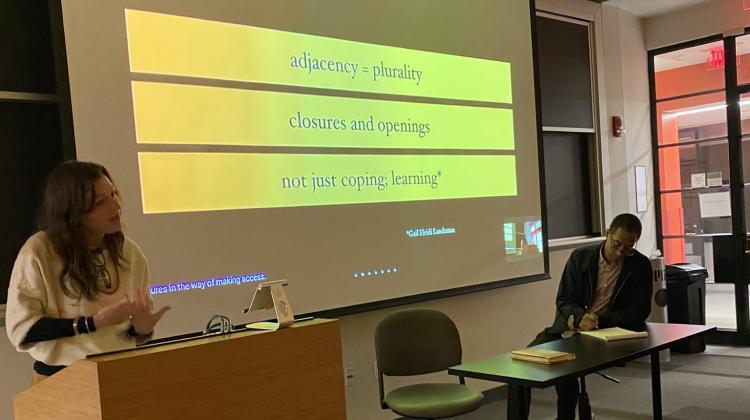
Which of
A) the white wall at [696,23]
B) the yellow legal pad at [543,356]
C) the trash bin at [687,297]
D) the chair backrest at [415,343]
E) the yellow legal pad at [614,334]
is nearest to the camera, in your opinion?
the yellow legal pad at [543,356]

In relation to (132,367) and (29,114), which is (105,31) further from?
(132,367)

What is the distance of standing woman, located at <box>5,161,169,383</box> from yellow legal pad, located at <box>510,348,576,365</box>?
1727 millimetres

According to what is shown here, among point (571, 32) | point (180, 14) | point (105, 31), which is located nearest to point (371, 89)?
point (180, 14)

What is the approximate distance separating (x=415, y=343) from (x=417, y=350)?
4cm

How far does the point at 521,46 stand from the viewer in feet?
15.8

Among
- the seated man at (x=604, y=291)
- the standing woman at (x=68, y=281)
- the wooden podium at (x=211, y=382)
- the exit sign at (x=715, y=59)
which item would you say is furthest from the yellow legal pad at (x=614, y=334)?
the exit sign at (x=715, y=59)

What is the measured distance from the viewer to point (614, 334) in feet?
10.8

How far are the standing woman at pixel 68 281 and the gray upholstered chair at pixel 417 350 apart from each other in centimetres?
177

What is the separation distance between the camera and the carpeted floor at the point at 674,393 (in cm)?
419

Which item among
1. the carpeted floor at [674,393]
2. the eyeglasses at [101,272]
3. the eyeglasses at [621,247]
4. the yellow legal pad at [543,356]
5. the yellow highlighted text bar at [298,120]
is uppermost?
the yellow highlighted text bar at [298,120]

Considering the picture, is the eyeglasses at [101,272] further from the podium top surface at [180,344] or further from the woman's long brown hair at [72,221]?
the podium top surface at [180,344]

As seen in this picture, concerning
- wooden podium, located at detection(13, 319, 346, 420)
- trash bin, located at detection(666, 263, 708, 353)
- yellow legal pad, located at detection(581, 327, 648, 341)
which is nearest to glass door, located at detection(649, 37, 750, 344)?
trash bin, located at detection(666, 263, 708, 353)

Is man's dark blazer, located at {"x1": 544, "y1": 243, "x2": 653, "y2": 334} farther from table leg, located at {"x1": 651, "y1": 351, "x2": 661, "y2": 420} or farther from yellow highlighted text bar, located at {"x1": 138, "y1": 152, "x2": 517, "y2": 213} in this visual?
yellow highlighted text bar, located at {"x1": 138, "y1": 152, "x2": 517, "y2": 213}

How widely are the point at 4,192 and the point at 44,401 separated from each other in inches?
66.0
